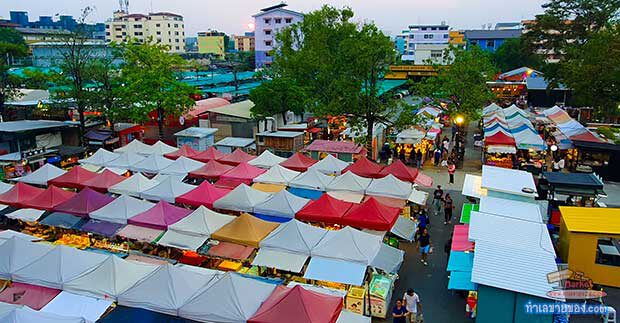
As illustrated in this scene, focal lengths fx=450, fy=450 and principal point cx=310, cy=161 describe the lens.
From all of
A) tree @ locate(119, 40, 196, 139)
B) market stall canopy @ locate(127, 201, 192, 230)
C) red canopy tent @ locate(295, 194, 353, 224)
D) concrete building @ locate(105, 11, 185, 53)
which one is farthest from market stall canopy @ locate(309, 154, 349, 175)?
concrete building @ locate(105, 11, 185, 53)

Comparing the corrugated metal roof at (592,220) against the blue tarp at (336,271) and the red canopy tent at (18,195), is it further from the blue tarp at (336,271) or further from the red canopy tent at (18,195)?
the red canopy tent at (18,195)

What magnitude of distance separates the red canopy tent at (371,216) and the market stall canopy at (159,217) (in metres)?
4.70

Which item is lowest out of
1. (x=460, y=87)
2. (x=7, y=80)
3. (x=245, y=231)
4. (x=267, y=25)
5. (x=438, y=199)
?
(x=438, y=199)

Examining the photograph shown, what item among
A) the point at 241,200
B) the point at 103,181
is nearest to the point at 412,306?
the point at 241,200

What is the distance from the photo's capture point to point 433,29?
319 ft

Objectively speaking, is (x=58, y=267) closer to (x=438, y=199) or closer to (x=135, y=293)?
(x=135, y=293)

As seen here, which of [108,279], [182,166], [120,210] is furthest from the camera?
[182,166]

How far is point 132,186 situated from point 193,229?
488cm

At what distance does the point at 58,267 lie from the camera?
9.55 m

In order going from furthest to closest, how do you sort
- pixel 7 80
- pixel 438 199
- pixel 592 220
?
pixel 7 80, pixel 438 199, pixel 592 220

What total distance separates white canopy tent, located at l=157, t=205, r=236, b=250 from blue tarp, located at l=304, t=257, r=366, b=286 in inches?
120

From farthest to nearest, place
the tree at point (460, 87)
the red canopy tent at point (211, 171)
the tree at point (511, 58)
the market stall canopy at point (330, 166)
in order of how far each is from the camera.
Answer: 1. the tree at point (511, 58)
2. the tree at point (460, 87)
3. the market stall canopy at point (330, 166)
4. the red canopy tent at point (211, 171)

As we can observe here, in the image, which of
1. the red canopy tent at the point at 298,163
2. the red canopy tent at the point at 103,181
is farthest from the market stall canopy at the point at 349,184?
the red canopy tent at the point at 103,181

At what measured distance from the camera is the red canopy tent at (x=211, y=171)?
57.6ft
